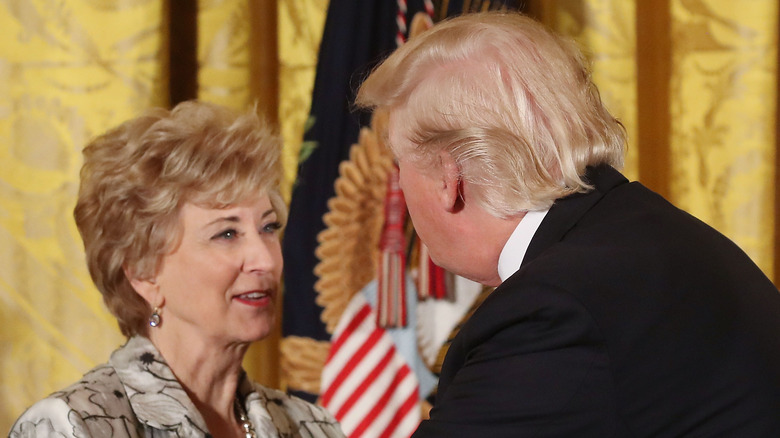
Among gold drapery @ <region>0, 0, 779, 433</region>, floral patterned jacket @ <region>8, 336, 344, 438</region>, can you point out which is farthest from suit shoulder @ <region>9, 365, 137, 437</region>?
gold drapery @ <region>0, 0, 779, 433</region>

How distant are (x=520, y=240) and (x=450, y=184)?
0.15 meters

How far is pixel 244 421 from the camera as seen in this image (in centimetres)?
222

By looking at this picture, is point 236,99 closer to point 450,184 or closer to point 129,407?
point 129,407

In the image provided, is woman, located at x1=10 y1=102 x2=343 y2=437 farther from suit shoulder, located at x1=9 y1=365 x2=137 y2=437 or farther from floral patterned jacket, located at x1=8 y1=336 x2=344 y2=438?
suit shoulder, located at x1=9 y1=365 x2=137 y2=437

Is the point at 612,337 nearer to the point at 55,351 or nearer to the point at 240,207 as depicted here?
the point at 240,207

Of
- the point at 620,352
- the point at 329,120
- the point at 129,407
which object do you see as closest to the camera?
the point at 620,352

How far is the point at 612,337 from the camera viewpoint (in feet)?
4.07

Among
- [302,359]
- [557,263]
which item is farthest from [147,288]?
[557,263]

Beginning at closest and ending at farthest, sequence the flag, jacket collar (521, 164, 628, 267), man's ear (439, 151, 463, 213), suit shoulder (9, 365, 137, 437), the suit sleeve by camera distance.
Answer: the suit sleeve < jacket collar (521, 164, 628, 267) < man's ear (439, 151, 463, 213) < suit shoulder (9, 365, 137, 437) < the flag

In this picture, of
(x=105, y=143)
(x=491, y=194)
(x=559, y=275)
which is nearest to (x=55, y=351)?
(x=105, y=143)

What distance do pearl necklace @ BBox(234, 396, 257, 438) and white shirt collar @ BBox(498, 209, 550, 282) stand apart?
94cm

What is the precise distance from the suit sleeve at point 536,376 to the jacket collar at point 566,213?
0.15 m

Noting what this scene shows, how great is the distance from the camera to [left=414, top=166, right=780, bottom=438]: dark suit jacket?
1237 millimetres

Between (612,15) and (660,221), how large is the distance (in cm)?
181
